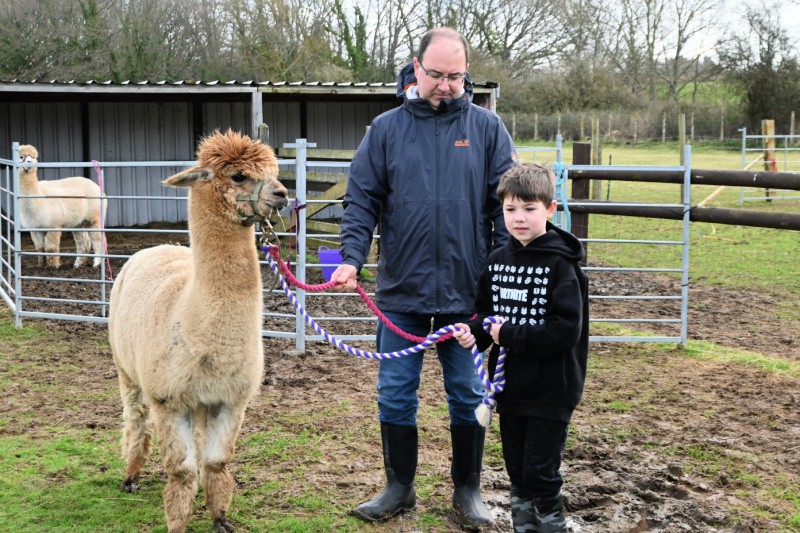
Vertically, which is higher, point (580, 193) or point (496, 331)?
point (580, 193)

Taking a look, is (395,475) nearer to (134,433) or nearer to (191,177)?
(134,433)

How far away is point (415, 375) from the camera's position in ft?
10.7

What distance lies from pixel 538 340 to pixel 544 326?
0.17 ft

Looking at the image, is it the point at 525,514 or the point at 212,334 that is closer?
the point at 525,514

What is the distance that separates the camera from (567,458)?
3.97 metres

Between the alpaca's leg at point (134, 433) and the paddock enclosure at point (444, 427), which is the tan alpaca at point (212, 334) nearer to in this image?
the paddock enclosure at point (444, 427)

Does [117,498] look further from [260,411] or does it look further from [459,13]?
[459,13]

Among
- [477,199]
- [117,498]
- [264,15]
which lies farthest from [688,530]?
[264,15]

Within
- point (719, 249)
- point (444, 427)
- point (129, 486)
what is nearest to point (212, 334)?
point (129, 486)

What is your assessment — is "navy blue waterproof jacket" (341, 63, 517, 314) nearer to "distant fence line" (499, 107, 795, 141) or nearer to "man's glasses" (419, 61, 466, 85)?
"man's glasses" (419, 61, 466, 85)

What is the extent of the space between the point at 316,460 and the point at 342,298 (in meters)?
4.24

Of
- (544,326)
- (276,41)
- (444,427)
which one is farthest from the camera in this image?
(276,41)

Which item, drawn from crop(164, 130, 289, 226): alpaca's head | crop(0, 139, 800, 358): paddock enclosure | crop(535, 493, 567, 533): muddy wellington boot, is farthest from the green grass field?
crop(535, 493, 567, 533): muddy wellington boot

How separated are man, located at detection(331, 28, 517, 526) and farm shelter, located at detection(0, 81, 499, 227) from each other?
10235 mm
